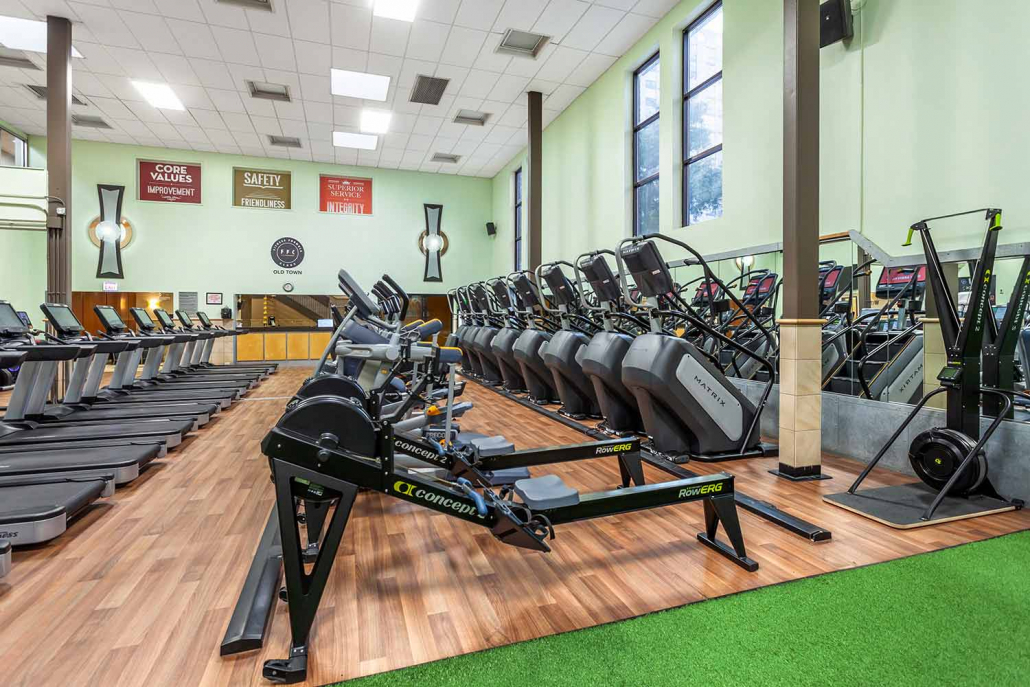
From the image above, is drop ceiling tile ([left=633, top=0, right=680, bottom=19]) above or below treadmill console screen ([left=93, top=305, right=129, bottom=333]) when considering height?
above

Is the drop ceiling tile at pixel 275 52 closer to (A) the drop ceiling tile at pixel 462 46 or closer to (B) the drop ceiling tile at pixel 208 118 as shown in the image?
(A) the drop ceiling tile at pixel 462 46

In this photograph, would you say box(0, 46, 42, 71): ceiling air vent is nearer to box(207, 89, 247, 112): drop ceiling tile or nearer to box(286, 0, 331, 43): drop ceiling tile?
box(207, 89, 247, 112): drop ceiling tile

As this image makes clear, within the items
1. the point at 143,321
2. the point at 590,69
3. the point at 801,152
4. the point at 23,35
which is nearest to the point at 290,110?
the point at 23,35

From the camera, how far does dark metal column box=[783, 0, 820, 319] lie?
315 cm

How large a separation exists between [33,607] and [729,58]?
6.86m

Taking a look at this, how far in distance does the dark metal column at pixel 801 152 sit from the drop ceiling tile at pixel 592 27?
3666 mm

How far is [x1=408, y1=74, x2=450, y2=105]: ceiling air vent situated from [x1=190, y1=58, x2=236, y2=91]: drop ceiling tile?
106 inches

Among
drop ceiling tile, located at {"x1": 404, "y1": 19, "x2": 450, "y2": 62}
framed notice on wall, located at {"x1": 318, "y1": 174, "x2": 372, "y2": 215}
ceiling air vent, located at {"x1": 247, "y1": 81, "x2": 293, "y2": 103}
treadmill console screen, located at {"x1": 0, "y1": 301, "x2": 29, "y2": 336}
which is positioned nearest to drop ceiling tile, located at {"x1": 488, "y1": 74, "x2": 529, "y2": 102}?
→ drop ceiling tile, located at {"x1": 404, "y1": 19, "x2": 450, "y2": 62}

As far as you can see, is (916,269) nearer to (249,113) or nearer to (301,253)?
(249,113)

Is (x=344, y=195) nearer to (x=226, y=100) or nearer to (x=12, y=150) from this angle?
(x=226, y=100)

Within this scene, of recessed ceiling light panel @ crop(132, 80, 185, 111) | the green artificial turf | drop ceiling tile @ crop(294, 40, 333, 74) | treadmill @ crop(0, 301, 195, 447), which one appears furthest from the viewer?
recessed ceiling light panel @ crop(132, 80, 185, 111)

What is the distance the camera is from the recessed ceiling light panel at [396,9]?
19.7ft

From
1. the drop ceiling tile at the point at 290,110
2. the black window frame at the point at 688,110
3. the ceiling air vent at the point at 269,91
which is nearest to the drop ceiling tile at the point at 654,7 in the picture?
the black window frame at the point at 688,110

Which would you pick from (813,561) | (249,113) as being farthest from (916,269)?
(249,113)
